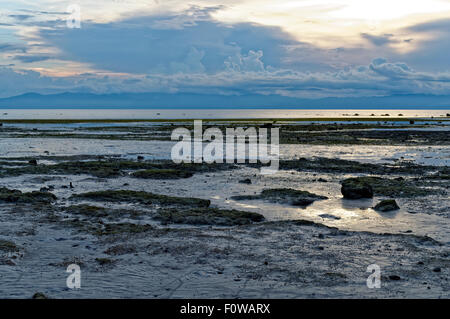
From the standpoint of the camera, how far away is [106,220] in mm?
17766

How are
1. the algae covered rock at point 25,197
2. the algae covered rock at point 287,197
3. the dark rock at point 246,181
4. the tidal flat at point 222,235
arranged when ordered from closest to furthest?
the tidal flat at point 222,235
the algae covered rock at point 25,197
the algae covered rock at point 287,197
the dark rock at point 246,181

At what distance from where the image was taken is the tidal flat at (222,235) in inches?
441

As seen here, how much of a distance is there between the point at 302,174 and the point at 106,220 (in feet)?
54.7

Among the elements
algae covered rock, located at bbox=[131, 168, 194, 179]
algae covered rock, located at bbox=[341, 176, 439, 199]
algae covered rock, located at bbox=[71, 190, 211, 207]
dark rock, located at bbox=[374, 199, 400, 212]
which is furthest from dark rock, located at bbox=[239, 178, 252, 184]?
dark rock, located at bbox=[374, 199, 400, 212]

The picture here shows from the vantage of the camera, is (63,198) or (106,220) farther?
(63,198)

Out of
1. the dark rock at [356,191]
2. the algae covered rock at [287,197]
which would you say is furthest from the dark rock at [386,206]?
the algae covered rock at [287,197]

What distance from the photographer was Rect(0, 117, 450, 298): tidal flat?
11203 mm

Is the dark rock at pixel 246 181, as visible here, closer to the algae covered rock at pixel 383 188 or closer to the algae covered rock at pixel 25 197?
the algae covered rock at pixel 383 188

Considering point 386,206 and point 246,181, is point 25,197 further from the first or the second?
point 386,206

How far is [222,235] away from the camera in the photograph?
15.6 m

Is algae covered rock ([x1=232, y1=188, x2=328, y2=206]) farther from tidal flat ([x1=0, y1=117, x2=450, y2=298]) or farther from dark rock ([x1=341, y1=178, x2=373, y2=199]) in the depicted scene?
dark rock ([x1=341, y1=178, x2=373, y2=199])

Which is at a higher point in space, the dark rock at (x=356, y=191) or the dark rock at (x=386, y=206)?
the dark rock at (x=356, y=191)
